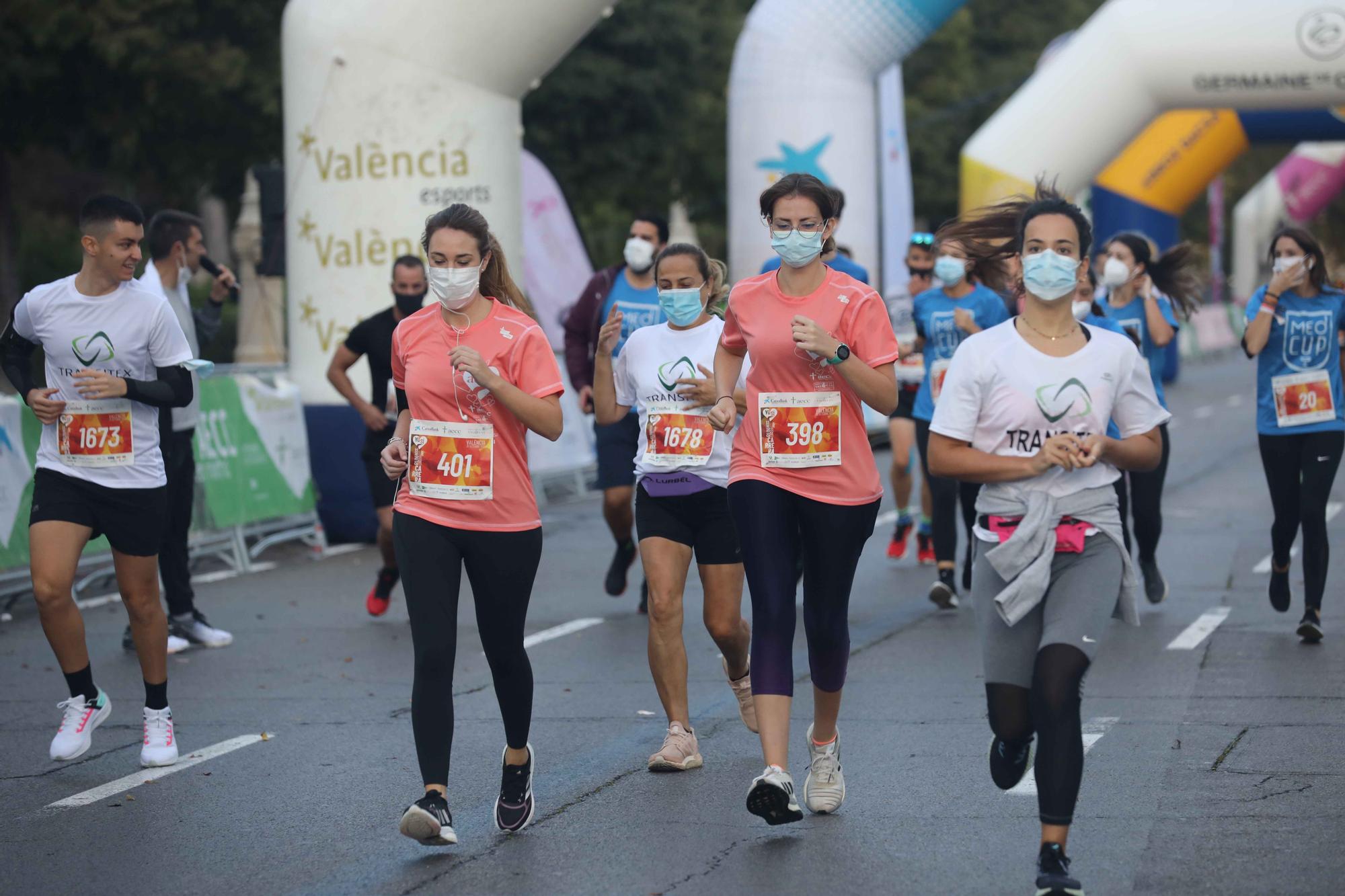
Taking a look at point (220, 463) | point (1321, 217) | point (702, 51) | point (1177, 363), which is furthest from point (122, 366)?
point (1321, 217)

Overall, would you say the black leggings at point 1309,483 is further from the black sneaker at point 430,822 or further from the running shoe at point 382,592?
the black sneaker at point 430,822

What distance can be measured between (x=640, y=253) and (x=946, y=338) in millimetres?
1939

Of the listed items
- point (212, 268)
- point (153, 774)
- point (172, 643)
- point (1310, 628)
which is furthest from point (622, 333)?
point (153, 774)

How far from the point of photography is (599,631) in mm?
9570

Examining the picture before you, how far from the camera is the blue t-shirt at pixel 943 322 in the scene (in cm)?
1025

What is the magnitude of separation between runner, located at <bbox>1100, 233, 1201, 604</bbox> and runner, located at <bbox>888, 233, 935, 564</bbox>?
47.9 inches

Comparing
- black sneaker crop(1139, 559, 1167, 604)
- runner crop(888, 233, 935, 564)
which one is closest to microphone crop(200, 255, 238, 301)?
runner crop(888, 233, 935, 564)

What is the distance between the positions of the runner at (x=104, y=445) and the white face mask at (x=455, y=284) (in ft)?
5.80

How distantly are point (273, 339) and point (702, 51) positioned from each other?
9.62 m

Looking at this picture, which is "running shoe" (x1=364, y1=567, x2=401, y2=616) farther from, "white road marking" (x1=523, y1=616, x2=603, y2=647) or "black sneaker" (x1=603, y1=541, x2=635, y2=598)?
"black sneaker" (x1=603, y1=541, x2=635, y2=598)

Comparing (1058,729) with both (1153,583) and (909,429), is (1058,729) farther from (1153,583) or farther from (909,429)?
(909,429)

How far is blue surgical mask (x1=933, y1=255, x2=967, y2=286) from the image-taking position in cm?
1002

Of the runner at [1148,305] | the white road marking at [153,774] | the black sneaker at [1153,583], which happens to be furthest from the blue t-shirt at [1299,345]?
the white road marking at [153,774]

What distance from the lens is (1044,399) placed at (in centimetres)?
471
